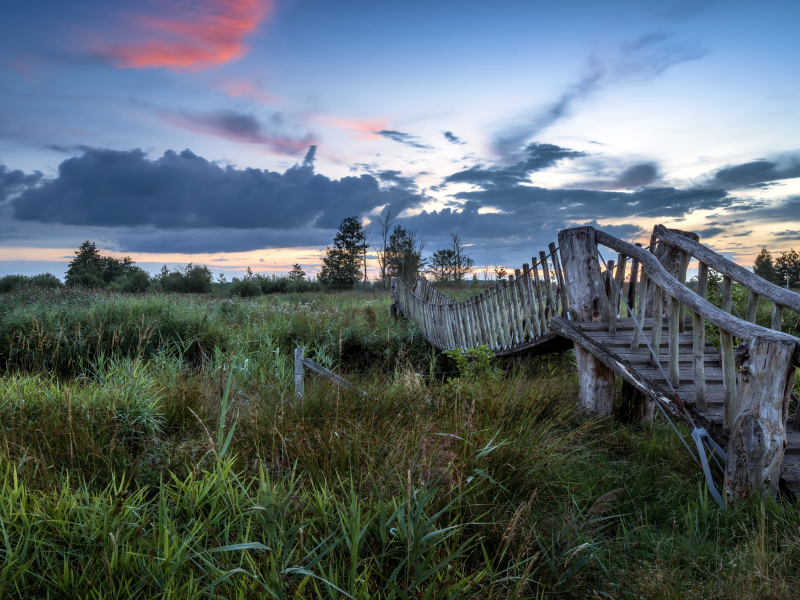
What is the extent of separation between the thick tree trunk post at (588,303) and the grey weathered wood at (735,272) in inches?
29.0

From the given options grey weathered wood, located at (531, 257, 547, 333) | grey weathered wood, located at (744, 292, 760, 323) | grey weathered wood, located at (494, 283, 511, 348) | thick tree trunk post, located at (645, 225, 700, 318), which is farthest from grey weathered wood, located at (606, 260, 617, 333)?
grey weathered wood, located at (494, 283, 511, 348)

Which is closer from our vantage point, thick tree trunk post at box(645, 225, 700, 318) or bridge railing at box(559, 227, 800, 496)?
bridge railing at box(559, 227, 800, 496)

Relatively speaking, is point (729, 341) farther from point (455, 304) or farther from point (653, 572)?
point (455, 304)

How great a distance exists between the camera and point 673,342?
3.78m

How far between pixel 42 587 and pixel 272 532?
125 cm

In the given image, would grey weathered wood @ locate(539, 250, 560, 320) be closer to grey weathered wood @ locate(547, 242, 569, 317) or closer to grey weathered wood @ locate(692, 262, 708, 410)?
grey weathered wood @ locate(547, 242, 569, 317)

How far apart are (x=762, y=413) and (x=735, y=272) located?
1335mm

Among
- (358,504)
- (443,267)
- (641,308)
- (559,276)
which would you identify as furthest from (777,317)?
(443,267)

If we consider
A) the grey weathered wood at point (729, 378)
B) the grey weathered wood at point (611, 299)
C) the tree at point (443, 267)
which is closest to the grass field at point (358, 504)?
the grey weathered wood at point (729, 378)

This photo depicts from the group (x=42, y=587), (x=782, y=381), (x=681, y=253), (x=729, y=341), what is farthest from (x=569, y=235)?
(x=42, y=587)

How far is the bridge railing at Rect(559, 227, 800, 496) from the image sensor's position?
294cm

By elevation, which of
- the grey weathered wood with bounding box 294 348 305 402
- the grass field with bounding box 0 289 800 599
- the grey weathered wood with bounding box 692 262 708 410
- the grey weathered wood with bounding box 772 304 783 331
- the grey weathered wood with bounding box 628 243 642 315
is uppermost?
the grey weathered wood with bounding box 628 243 642 315

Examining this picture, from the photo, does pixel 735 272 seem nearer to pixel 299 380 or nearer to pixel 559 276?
pixel 559 276

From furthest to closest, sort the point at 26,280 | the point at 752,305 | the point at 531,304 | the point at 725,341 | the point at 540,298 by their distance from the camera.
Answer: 1. the point at 26,280
2. the point at 531,304
3. the point at 540,298
4. the point at 752,305
5. the point at 725,341
